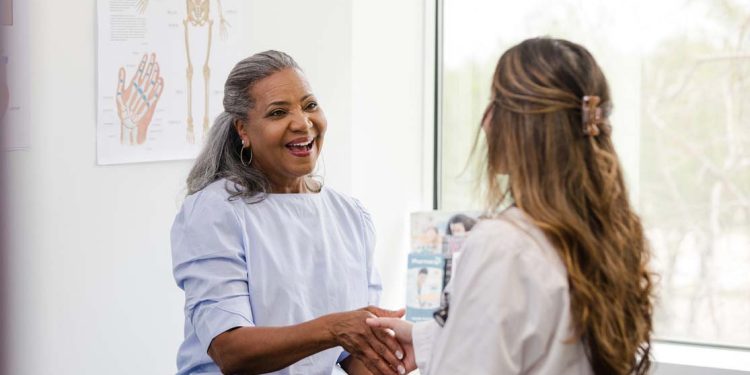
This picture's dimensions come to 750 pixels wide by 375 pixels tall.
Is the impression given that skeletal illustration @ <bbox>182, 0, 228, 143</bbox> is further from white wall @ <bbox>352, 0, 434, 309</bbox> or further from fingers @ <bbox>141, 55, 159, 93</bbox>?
white wall @ <bbox>352, 0, 434, 309</bbox>

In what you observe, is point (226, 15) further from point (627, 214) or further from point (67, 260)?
point (627, 214)

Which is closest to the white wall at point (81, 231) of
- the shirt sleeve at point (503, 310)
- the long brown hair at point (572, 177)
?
the shirt sleeve at point (503, 310)

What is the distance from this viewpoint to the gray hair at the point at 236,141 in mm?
2059

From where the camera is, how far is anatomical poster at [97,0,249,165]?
7.43ft

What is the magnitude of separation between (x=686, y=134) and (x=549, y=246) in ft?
7.06

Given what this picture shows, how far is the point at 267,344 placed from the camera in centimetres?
185

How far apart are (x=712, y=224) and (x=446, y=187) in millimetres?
1025

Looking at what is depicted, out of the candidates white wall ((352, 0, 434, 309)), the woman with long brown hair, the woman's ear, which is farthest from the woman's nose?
white wall ((352, 0, 434, 309))

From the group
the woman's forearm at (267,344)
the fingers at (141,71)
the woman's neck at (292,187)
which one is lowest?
the woman's forearm at (267,344)

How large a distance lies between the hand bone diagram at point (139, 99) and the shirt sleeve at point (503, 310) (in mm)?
1288

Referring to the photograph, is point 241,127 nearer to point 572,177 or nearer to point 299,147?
point 299,147

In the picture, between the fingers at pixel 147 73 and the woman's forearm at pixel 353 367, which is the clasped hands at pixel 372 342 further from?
the fingers at pixel 147 73

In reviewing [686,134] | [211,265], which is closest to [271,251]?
[211,265]

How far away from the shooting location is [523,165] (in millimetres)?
1346
